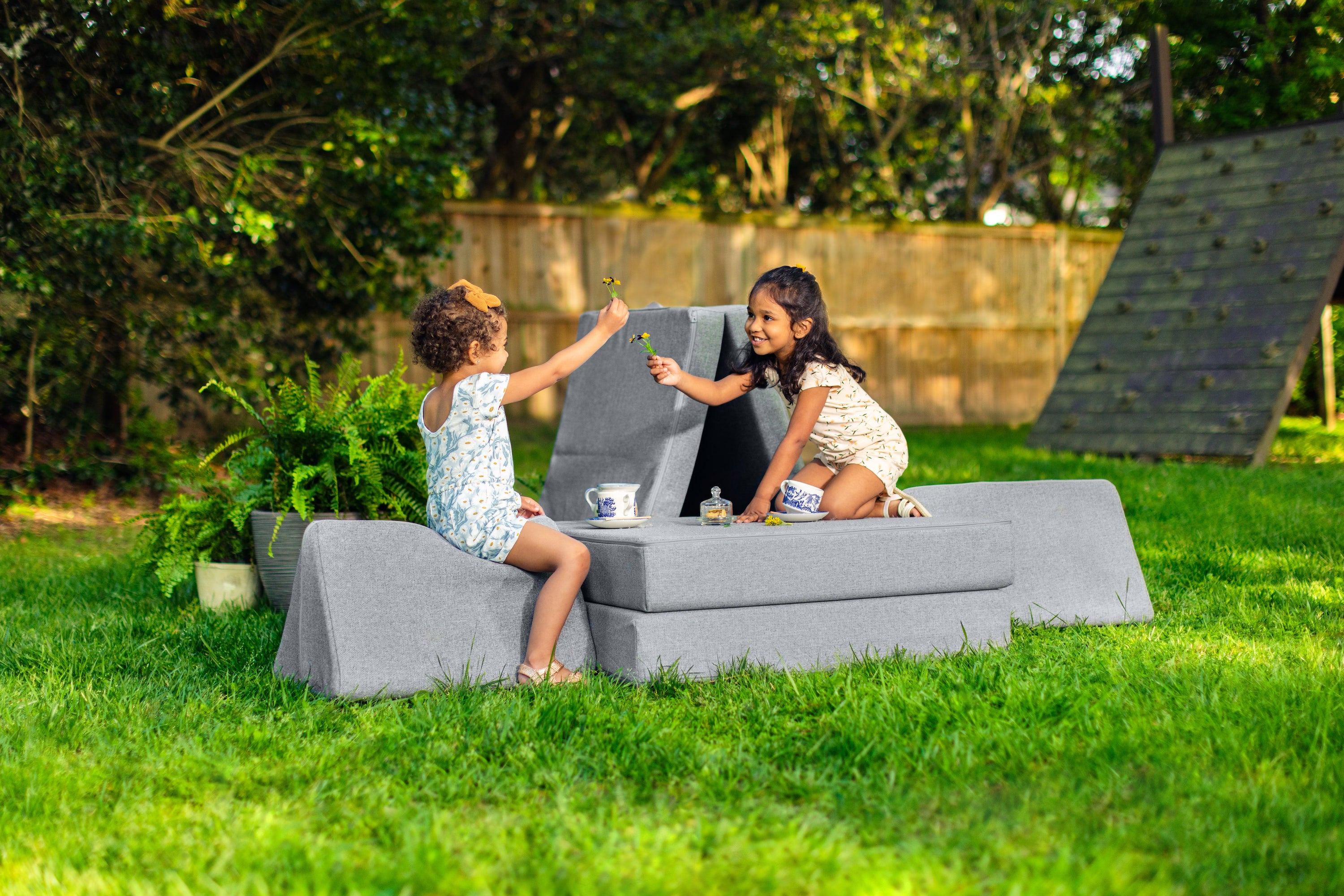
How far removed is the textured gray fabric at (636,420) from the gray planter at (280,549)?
93 centimetres

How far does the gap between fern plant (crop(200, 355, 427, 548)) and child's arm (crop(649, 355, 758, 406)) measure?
1.15 m

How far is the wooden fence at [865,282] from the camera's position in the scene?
11.9m

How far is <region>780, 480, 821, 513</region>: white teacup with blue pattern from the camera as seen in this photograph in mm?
4176

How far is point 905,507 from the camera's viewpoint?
14.2 feet

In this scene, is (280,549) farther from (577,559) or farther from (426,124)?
(426,124)

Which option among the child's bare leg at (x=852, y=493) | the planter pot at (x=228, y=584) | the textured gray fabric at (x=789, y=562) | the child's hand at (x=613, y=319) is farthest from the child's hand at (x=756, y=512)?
the planter pot at (x=228, y=584)

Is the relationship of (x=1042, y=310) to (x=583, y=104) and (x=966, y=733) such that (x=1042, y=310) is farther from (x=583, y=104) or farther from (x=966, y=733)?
(x=966, y=733)

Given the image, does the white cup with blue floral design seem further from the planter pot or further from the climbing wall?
the climbing wall

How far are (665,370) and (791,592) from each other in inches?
37.9

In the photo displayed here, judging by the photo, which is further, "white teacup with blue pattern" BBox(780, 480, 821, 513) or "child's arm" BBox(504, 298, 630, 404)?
"white teacup with blue pattern" BBox(780, 480, 821, 513)

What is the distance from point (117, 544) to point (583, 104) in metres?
9.15

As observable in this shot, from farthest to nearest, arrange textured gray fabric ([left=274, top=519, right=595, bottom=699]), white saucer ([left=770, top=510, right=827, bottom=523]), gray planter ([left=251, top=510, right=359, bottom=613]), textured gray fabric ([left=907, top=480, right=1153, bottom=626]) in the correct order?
gray planter ([left=251, top=510, right=359, bottom=613]) < textured gray fabric ([left=907, top=480, right=1153, bottom=626]) < white saucer ([left=770, top=510, right=827, bottom=523]) < textured gray fabric ([left=274, top=519, right=595, bottom=699])

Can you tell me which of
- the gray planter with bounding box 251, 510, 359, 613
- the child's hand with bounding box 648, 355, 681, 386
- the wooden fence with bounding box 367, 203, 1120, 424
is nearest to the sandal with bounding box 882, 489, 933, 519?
the child's hand with bounding box 648, 355, 681, 386

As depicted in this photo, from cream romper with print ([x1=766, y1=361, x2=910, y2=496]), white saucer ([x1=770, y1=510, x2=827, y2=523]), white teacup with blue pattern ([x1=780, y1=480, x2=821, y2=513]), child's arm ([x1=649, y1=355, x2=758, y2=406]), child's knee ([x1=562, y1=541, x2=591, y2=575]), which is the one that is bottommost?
child's knee ([x1=562, y1=541, x2=591, y2=575])
